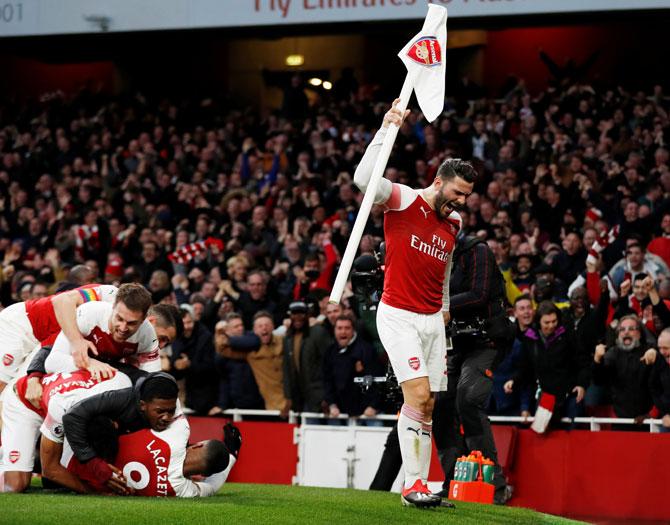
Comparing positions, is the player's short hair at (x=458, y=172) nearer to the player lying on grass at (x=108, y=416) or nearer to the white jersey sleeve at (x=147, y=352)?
the player lying on grass at (x=108, y=416)

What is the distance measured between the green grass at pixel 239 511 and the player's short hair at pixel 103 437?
375mm

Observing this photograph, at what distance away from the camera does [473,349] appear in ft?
35.2

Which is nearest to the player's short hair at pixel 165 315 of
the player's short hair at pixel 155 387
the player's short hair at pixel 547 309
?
the player's short hair at pixel 155 387

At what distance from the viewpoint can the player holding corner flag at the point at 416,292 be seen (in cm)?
866

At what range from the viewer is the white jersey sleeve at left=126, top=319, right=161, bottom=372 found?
380 inches

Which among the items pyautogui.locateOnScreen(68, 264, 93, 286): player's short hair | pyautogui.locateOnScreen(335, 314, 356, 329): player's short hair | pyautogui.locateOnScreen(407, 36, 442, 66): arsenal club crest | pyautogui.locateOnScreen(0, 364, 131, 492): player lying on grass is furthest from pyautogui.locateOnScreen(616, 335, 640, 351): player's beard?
pyautogui.locateOnScreen(0, 364, 131, 492): player lying on grass

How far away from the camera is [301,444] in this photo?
47.4ft

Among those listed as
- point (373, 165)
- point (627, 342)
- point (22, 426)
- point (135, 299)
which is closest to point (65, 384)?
point (22, 426)

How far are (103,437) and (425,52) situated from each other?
142 inches

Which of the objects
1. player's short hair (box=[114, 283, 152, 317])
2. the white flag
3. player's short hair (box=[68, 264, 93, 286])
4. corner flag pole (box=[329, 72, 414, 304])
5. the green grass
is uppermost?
the white flag

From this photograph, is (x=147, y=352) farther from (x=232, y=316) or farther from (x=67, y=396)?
(x=232, y=316)

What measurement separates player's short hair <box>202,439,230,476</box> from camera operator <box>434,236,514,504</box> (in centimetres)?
212

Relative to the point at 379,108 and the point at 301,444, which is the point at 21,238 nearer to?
the point at 379,108

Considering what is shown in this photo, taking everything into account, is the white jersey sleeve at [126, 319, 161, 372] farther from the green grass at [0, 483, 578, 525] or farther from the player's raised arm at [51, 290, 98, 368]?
the green grass at [0, 483, 578, 525]
